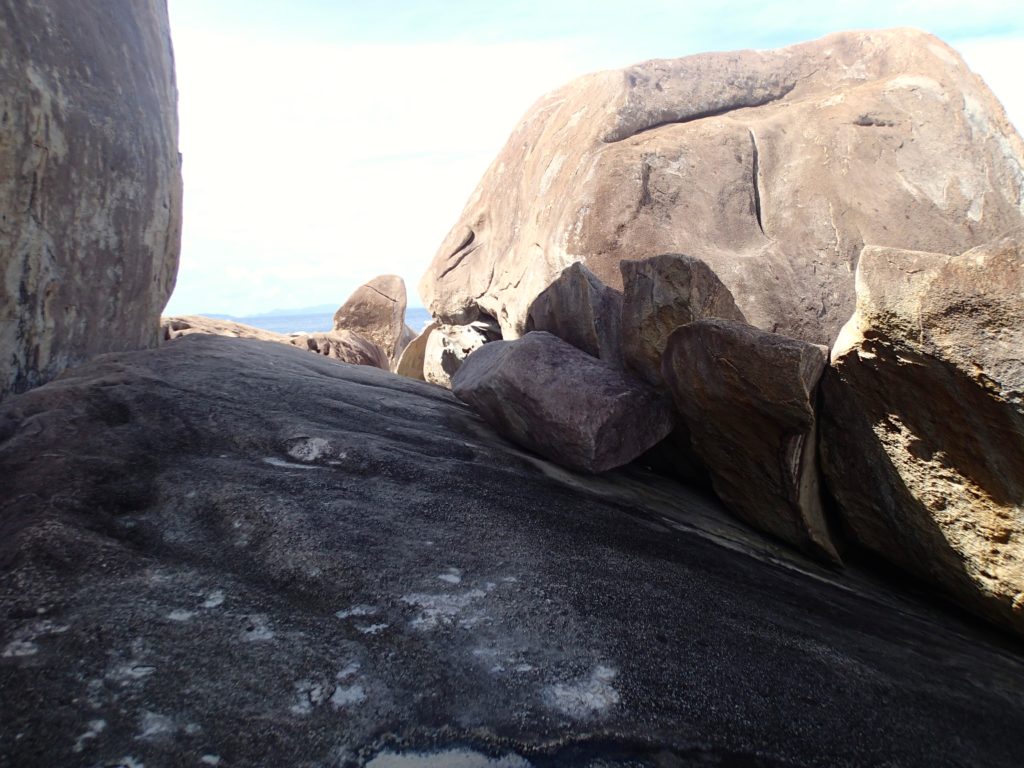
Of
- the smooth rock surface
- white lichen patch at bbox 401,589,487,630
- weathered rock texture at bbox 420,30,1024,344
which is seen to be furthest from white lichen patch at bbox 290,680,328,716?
weathered rock texture at bbox 420,30,1024,344

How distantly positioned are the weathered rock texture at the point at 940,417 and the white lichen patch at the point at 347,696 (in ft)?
7.00

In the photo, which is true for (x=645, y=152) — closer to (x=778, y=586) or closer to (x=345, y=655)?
(x=778, y=586)

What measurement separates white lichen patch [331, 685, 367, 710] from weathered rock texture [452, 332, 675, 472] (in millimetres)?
Answer: 1851

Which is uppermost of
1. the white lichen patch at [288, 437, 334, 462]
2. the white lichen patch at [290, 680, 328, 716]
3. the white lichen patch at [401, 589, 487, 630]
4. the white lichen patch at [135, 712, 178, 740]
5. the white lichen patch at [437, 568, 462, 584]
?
the white lichen patch at [288, 437, 334, 462]

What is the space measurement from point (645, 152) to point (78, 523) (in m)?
4.66

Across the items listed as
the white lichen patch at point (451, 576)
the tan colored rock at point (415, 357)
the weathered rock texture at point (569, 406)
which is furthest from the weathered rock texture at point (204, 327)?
the white lichen patch at point (451, 576)

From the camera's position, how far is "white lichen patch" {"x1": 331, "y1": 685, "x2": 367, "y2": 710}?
76.2 inches

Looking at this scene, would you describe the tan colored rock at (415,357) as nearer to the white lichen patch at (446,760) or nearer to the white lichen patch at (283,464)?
the white lichen patch at (283,464)

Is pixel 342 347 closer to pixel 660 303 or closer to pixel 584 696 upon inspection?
pixel 660 303

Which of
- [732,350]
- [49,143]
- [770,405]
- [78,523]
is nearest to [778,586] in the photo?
[770,405]

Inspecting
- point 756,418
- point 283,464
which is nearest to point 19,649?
point 283,464

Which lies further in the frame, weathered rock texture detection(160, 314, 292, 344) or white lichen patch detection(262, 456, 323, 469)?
weathered rock texture detection(160, 314, 292, 344)

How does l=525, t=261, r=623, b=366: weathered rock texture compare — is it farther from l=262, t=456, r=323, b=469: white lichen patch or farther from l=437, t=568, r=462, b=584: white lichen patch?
l=437, t=568, r=462, b=584: white lichen patch

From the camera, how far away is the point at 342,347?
8953 millimetres
